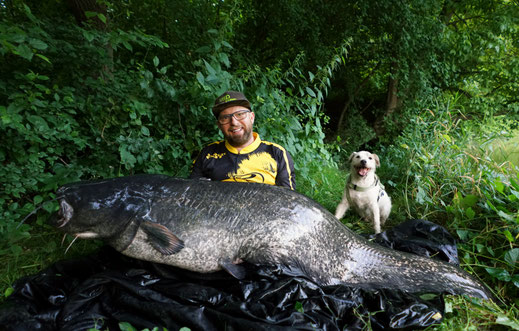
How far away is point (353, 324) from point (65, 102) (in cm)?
Answer: 333

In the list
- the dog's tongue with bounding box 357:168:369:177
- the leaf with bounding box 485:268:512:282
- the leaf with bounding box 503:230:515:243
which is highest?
the dog's tongue with bounding box 357:168:369:177

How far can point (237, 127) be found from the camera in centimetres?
283

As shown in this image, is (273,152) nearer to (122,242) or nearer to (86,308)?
(122,242)

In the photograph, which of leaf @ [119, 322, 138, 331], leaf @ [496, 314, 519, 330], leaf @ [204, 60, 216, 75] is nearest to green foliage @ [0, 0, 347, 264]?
leaf @ [204, 60, 216, 75]

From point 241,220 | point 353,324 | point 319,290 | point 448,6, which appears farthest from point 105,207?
point 448,6

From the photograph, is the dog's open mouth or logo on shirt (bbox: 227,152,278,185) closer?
logo on shirt (bbox: 227,152,278,185)

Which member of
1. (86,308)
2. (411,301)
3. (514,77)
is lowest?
(86,308)

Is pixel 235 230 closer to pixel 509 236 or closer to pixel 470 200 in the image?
pixel 509 236

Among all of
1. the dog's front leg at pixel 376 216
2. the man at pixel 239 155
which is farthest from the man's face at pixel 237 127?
the dog's front leg at pixel 376 216

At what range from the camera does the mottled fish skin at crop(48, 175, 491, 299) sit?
1.97 m

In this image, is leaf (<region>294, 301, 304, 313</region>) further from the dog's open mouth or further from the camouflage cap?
the dog's open mouth

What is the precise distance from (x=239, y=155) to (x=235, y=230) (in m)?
1.06

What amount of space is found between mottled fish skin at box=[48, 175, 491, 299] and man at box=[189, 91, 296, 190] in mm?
713

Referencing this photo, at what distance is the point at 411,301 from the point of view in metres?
1.89
